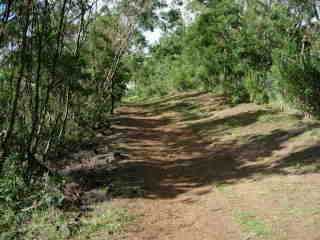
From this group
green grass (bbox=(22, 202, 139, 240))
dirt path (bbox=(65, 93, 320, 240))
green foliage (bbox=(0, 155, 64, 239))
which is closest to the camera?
green grass (bbox=(22, 202, 139, 240))

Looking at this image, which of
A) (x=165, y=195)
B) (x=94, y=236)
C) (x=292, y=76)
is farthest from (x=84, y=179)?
(x=292, y=76)

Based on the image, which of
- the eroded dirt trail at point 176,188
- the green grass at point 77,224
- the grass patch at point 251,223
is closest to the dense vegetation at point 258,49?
the eroded dirt trail at point 176,188

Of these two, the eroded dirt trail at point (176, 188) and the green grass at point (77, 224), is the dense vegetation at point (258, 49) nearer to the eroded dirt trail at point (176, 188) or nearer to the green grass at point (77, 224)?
the eroded dirt trail at point (176, 188)

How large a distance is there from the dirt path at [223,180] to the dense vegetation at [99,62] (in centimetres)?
146

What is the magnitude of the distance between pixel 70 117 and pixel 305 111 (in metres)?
8.72

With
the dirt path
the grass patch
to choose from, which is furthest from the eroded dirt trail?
the grass patch

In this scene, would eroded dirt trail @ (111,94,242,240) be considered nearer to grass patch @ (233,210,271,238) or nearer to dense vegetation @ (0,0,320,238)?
grass patch @ (233,210,271,238)

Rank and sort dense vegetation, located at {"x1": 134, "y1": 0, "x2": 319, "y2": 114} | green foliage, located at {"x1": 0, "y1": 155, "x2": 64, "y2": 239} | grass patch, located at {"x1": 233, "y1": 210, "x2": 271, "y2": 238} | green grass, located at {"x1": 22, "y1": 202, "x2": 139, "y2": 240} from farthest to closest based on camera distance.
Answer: dense vegetation, located at {"x1": 134, "y1": 0, "x2": 319, "y2": 114}
green foliage, located at {"x1": 0, "y1": 155, "x2": 64, "y2": 239}
green grass, located at {"x1": 22, "y1": 202, "x2": 139, "y2": 240}
grass patch, located at {"x1": 233, "y1": 210, "x2": 271, "y2": 238}

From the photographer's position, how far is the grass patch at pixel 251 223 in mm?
5802

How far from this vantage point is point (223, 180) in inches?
357

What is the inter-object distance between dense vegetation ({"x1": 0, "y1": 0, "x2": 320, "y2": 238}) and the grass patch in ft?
11.0

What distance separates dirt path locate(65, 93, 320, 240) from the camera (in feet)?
20.3

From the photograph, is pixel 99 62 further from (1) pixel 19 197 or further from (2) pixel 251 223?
(2) pixel 251 223

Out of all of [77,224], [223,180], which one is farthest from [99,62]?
[77,224]
